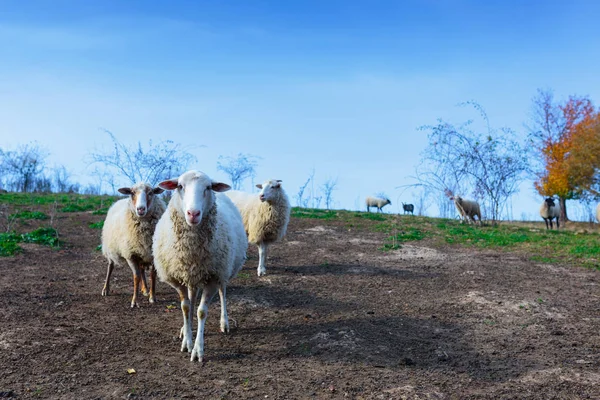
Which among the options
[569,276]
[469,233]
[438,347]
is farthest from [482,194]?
[438,347]

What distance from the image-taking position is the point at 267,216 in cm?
1013

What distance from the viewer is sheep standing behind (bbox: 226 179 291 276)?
10.1 meters

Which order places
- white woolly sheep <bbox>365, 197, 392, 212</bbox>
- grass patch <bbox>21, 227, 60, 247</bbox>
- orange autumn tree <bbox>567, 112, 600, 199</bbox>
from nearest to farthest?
1. grass patch <bbox>21, 227, 60, 247</bbox>
2. orange autumn tree <bbox>567, 112, 600, 199</bbox>
3. white woolly sheep <bbox>365, 197, 392, 212</bbox>

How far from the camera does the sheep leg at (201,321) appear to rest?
210 inches

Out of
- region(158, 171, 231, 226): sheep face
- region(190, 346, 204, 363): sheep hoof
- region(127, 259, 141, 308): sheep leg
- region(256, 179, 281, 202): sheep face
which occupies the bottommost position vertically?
region(190, 346, 204, 363): sheep hoof

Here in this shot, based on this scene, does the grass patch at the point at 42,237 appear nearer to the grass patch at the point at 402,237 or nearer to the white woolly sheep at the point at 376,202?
the grass patch at the point at 402,237

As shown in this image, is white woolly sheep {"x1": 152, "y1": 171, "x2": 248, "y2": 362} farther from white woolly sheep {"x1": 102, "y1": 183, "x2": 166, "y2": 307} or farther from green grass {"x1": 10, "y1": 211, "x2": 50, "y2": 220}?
green grass {"x1": 10, "y1": 211, "x2": 50, "y2": 220}

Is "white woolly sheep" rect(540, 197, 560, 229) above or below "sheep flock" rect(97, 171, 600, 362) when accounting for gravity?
above

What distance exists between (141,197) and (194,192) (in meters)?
2.58

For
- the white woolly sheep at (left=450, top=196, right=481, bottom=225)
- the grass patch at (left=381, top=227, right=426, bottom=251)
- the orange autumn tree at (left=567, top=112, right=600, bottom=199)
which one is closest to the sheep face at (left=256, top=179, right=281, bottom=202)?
the grass patch at (left=381, top=227, right=426, bottom=251)

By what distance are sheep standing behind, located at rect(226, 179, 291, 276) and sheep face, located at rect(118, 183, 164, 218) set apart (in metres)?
2.87

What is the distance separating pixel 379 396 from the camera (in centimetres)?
446

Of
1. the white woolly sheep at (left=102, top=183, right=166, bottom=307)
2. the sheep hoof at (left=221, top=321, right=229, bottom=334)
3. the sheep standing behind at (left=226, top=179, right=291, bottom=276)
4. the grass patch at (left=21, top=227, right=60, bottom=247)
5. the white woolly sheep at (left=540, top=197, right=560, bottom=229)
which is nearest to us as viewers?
the sheep hoof at (left=221, top=321, right=229, bottom=334)

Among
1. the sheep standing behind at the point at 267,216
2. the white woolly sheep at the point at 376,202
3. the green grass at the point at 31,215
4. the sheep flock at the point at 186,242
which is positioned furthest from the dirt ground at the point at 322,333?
the white woolly sheep at the point at 376,202
